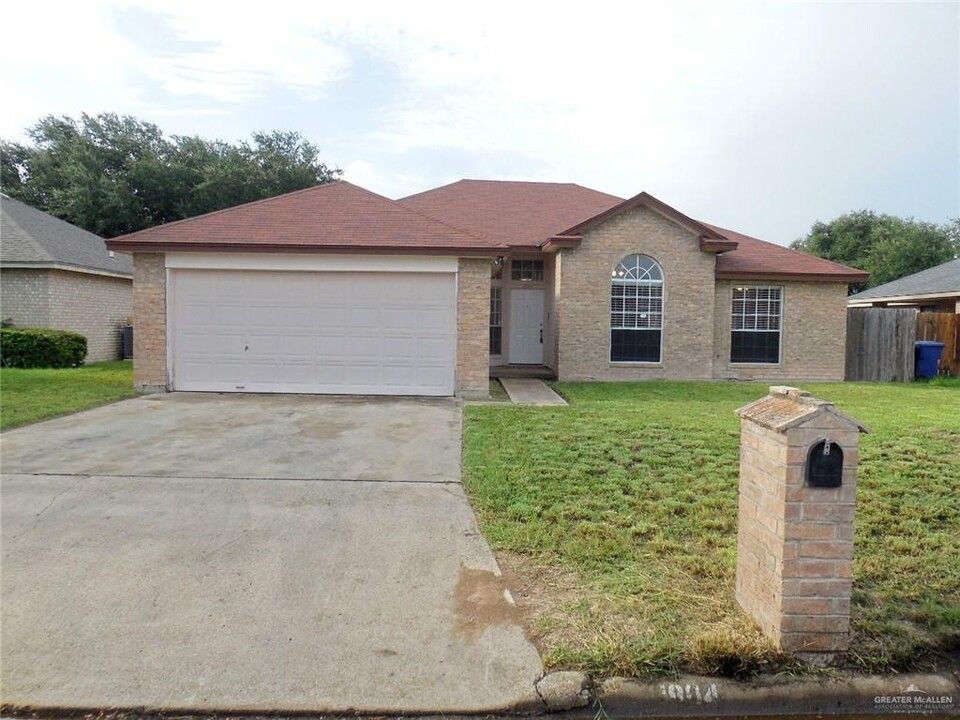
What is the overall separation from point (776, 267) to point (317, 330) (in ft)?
36.6

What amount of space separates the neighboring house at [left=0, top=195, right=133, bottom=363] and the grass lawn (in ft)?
47.7

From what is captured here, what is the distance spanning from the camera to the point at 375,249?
11.9m

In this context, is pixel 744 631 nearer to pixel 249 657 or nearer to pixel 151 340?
pixel 249 657

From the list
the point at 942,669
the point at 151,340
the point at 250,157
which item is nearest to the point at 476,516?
the point at 942,669

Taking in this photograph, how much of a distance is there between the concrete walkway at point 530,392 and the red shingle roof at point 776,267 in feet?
17.9

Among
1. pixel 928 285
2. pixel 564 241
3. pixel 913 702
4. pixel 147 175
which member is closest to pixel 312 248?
pixel 564 241

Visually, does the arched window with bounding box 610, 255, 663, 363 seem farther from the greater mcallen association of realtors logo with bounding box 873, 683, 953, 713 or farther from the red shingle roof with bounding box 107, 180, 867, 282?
the greater mcallen association of realtors logo with bounding box 873, 683, 953, 713

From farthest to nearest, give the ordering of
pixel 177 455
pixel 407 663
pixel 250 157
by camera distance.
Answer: pixel 250 157 < pixel 177 455 < pixel 407 663

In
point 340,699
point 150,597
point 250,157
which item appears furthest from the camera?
point 250,157

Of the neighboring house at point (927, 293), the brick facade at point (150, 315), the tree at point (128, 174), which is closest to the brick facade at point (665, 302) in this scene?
the neighboring house at point (927, 293)

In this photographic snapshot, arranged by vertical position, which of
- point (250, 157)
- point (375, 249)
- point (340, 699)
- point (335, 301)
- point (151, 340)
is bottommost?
point (340, 699)

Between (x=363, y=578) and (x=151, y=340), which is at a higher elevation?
(x=151, y=340)

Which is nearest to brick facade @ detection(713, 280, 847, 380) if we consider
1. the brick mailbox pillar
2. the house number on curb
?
the brick mailbox pillar

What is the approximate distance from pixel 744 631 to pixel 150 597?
10.9 feet
